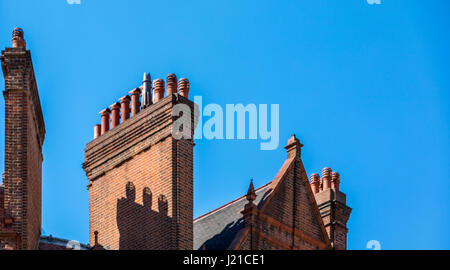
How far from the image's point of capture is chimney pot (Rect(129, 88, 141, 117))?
45438 mm

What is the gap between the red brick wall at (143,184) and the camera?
42.2m

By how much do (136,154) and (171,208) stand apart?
328 cm

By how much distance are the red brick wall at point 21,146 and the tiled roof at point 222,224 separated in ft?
18.9

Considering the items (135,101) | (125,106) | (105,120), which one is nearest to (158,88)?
(135,101)

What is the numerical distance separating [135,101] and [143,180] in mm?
3112

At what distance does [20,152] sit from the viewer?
4000 cm

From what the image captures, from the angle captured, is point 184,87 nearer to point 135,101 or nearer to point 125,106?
point 135,101

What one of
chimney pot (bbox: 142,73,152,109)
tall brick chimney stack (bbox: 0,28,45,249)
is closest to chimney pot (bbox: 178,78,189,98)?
chimney pot (bbox: 142,73,152,109)

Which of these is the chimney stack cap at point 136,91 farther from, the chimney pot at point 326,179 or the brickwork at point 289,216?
the chimney pot at point 326,179

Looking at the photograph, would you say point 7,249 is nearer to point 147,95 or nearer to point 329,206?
point 147,95

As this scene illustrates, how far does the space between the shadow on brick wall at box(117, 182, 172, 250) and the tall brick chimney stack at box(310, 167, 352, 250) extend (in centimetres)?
718

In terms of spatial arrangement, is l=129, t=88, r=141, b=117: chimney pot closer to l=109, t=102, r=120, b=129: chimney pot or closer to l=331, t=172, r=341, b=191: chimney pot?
l=109, t=102, r=120, b=129: chimney pot

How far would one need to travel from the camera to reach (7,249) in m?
37.9
